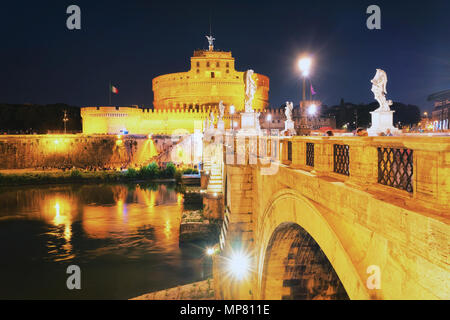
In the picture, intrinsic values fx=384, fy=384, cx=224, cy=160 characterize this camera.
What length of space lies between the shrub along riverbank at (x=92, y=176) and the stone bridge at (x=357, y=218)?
100 ft

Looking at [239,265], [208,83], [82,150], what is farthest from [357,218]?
[208,83]

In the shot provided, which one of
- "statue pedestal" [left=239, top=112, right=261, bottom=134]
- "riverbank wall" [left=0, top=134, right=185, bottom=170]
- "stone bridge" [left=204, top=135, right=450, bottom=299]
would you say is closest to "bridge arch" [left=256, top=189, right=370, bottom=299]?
"stone bridge" [left=204, top=135, right=450, bottom=299]

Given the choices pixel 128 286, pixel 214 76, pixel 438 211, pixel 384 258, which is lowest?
pixel 128 286

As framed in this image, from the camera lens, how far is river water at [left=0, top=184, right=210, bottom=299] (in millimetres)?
14984

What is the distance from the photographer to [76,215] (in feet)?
87.8

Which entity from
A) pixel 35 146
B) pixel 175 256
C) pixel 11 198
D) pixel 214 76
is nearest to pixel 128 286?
pixel 175 256

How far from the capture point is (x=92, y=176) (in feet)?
140

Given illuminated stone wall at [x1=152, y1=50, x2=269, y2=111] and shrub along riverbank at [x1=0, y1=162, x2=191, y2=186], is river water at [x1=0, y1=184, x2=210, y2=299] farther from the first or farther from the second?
illuminated stone wall at [x1=152, y1=50, x2=269, y2=111]

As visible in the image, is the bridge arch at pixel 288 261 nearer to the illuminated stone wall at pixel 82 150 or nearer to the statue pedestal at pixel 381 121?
the statue pedestal at pixel 381 121

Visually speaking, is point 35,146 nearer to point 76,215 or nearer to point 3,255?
point 76,215

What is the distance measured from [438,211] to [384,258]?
2.23ft

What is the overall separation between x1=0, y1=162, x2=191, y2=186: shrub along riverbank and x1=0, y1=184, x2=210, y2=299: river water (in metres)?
7.93

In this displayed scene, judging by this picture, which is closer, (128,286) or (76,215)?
(128,286)
